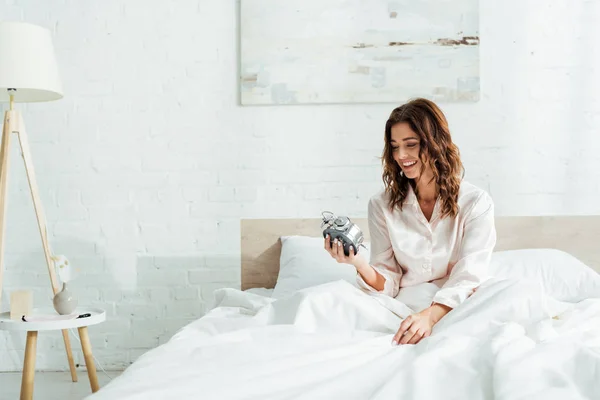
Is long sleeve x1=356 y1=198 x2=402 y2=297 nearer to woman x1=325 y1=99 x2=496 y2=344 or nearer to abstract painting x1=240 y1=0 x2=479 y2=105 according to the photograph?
woman x1=325 y1=99 x2=496 y2=344

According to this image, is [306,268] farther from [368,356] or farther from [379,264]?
[368,356]

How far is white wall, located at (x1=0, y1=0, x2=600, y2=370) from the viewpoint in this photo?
288 cm

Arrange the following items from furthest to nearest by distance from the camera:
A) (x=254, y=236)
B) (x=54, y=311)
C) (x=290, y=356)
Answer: (x=254, y=236)
(x=54, y=311)
(x=290, y=356)

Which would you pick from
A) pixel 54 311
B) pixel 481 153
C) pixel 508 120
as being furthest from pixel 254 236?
pixel 508 120

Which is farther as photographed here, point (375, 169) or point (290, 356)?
point (375, 169)

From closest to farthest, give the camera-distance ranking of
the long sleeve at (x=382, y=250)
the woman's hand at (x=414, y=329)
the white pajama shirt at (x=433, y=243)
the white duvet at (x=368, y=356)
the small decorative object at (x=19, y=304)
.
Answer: the white duvet at (x=368, y=356) < the woman's hand at (x=414, y=329) < the white pajama shirt at (x=433, y=243) < the long sleeve at (x=382, y=250) < the small decorative object at (x=19, y=304)

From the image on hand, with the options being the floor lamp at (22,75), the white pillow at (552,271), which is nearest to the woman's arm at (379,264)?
the white pillow at (552,271)

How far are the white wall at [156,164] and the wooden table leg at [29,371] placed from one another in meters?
0.60

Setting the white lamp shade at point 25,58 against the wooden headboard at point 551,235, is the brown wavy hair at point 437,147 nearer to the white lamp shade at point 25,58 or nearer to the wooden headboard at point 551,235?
the wooden headboard at point 551,235

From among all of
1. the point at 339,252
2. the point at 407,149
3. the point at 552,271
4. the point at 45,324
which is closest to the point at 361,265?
the point at 339,252

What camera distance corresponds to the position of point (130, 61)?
2922 millimetres

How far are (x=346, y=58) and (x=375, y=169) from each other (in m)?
0.53

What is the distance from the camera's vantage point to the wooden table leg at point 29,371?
88.6 inches

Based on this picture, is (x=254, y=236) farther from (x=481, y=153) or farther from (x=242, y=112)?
(x=481, y=153)
